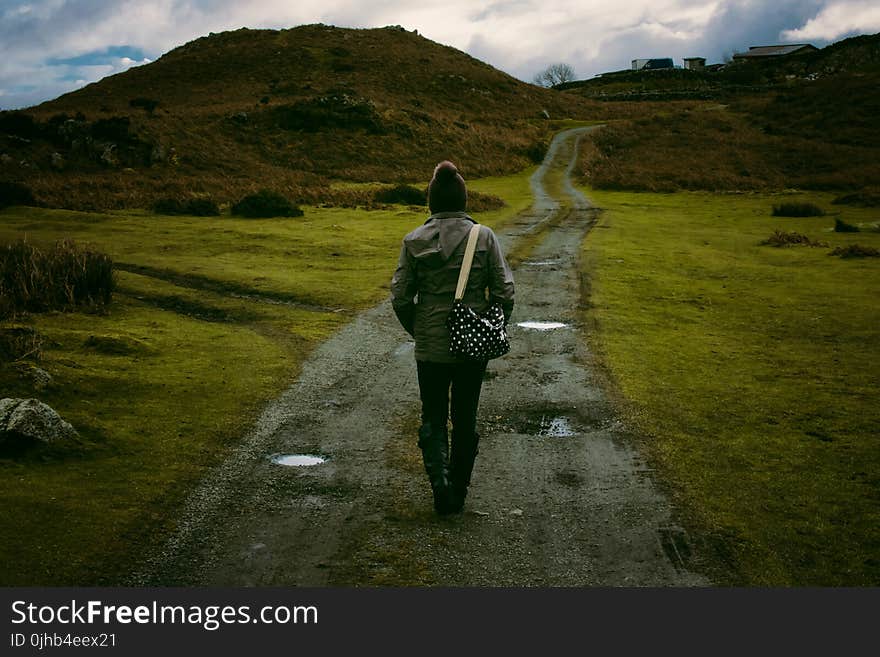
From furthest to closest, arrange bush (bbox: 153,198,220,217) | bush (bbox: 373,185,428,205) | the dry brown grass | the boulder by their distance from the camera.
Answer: the dry brown grass < bush (bbox: 373,185,428,205) < bush (bbox: 153,198,220,217) < the boulder

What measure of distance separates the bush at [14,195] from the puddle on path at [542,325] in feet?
93.0

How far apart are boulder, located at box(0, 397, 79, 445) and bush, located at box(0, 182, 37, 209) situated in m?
30.5

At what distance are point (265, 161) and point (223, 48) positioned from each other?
65.4 m

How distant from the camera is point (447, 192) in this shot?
665cm

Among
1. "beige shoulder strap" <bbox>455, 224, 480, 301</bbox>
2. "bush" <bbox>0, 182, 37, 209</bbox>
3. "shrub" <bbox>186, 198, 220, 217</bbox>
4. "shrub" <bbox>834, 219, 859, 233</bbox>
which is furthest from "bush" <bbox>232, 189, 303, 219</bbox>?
"beige shoulder strap" <bbox>455, 224, 480, 301</bbox>

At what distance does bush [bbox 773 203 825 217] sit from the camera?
1550 inches

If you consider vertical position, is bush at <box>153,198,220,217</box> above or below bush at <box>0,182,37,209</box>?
below

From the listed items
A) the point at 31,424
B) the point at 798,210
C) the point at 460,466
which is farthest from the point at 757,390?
the point at 798,210

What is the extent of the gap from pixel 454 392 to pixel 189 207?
32.5 m

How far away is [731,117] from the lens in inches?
3214

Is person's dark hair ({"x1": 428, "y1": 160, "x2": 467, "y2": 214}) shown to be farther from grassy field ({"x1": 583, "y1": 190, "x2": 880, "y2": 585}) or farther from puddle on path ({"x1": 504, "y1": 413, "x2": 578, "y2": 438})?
puddle on path ({"x1": 504, "y1": 413, "x2": 578, "y2": 438})

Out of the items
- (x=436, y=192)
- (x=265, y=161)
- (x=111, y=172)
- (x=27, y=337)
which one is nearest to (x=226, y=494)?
(x=436, y=192)

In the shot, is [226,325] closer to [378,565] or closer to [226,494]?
[226,494]

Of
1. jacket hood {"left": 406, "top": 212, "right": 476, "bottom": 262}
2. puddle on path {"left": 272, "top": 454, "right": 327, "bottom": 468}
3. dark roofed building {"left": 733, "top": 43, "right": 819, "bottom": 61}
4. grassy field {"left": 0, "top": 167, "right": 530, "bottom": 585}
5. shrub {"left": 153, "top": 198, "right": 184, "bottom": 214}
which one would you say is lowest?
puddle on path {"left": 272, "top": 454, "right": 327, "bottom": 468}
